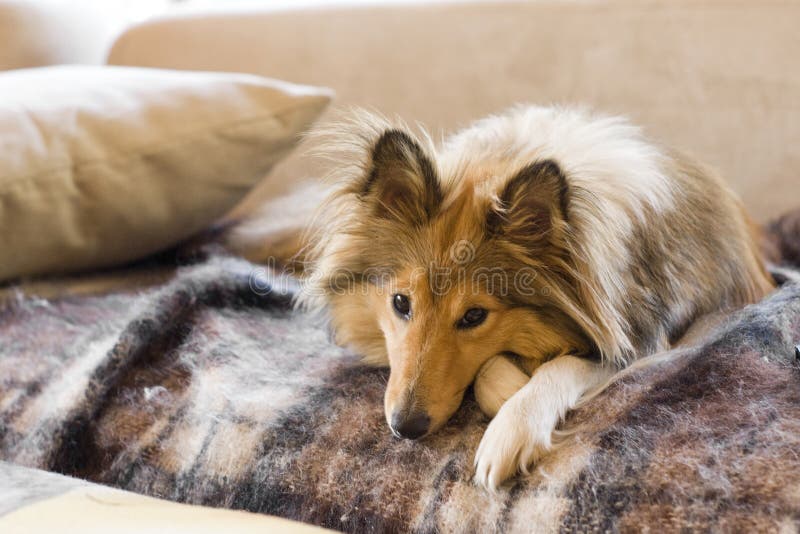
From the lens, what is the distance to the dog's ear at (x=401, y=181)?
1475mm

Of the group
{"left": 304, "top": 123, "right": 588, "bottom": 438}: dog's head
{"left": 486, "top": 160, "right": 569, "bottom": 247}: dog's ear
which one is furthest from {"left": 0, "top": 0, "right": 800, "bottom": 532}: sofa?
{"left": 486, "top": 160, "right": 569, "bottom": 247}: dog's ear

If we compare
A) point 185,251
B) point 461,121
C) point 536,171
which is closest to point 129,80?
point 185,251

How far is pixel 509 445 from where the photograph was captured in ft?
3.84

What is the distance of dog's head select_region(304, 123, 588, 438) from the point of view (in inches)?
55.2

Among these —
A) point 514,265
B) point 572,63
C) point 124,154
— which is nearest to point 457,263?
point 514,265

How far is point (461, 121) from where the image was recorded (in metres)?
2.39

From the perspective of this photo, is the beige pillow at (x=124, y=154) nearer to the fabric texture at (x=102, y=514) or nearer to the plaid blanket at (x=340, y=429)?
the plaid blanket at (x=340, y=429)

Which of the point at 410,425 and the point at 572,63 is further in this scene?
the point at 572,63

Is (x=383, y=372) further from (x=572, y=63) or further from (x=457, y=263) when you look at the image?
(x=572, y=63)

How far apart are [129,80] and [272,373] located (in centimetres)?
97

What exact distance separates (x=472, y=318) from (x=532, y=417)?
0.28 m

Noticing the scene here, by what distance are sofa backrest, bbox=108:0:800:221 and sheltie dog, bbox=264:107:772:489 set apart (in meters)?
0.51

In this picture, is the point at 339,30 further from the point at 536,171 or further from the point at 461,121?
the point at 536,171

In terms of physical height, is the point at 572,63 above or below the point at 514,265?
above
